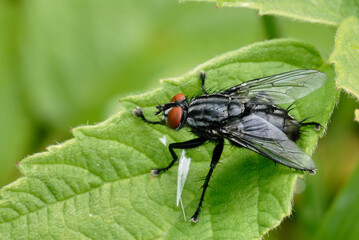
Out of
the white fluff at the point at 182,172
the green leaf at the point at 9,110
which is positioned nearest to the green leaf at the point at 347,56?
the white fluff at the point at 182,172

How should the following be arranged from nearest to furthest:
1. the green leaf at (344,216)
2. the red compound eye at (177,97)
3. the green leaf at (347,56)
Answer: the green leaf at (347,56)
the red compound eye at (177,97)
the green leaf at (344,216)

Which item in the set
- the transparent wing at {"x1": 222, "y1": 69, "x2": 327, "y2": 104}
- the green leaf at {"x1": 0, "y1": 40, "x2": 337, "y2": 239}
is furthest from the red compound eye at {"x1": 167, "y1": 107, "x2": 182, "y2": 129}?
the transparent wing at {"x1": 222, "y1": 69, "x2": 327, "y2": 104}

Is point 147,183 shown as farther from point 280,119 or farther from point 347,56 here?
point 347,56

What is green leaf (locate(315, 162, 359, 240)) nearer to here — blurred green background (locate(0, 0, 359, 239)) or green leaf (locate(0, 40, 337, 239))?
blurred green background (locate(0, 0, 359, 239))

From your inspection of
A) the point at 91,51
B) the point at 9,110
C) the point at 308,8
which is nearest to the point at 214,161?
the point at 308,8

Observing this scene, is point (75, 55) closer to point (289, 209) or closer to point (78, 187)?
point (78, 187)

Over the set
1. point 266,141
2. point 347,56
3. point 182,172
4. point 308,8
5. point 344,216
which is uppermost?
point 308,8

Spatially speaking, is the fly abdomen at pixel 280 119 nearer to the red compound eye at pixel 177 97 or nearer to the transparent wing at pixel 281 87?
the transparent wing at pixel 281 87
